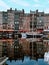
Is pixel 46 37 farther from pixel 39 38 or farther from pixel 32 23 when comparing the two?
pixel 32 23

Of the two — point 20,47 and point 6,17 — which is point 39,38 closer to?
point 20,47

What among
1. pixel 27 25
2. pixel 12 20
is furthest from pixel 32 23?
pixel 12 20

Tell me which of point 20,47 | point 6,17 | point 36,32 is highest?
point 6,17

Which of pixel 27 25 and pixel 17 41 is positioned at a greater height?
pixel 27 25

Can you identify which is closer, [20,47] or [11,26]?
[20,47]

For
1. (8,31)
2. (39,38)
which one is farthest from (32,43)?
(8,31)

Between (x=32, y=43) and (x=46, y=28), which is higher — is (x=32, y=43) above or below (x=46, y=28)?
below

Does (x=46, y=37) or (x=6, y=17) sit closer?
(x=46, y=37)

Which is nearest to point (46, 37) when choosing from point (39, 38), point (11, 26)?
point (39, 38)

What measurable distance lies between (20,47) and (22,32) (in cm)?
103

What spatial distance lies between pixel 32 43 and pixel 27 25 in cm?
91

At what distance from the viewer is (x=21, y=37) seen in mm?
9156

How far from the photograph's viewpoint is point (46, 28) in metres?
9.03

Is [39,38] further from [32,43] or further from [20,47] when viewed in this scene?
[20,47]
